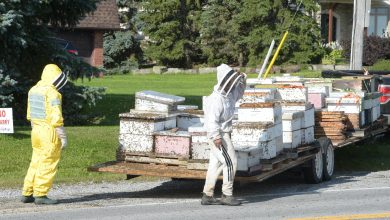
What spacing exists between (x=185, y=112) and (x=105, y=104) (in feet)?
42.5

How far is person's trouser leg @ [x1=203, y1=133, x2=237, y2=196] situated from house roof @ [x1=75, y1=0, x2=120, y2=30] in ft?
108

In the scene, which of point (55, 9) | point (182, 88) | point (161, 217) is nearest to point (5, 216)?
point (161, 217)

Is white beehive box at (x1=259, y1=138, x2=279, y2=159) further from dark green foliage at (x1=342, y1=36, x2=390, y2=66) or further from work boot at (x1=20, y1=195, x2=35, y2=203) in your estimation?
dark green foliage at (x1=342, y1=36, x2=390, y2=66)

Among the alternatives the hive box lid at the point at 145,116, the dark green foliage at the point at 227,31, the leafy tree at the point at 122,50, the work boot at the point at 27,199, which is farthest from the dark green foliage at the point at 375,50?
the work boot at the point at 27,199

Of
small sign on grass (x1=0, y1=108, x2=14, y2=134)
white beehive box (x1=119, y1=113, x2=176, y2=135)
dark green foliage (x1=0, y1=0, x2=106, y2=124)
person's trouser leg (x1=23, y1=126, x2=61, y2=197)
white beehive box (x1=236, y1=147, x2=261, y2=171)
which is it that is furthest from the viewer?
dark green foliage (x1=0, y1=0, x2=106, y2=124)

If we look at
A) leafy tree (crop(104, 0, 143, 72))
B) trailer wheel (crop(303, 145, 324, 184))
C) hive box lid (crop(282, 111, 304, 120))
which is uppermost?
leafy tree (crop(104, 0, 143, 72))

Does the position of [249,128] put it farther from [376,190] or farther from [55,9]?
[55,9]

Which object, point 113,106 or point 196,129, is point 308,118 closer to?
point 196,129

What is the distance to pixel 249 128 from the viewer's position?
13.1 meters

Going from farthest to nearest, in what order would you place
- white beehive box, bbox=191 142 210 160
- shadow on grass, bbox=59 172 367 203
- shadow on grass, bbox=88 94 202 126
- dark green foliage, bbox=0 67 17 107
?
shadow on grass, bbox=88 94 202 126 < dark green foliage, bbox=0 67 17 107 < shadow on grass, bbox=59 172 367 203 < white beehive box, bbox=191 142 210 160

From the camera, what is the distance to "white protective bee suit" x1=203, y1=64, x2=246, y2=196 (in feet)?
40.2

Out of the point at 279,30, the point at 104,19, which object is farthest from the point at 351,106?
the point at 104,19

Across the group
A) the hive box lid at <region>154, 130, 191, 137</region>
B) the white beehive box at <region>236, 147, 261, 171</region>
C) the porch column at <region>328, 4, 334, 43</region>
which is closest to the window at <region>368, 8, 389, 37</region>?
the porch column at <region>328, 4, 334, 43</region>

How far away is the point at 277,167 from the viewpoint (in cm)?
1332
